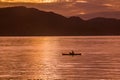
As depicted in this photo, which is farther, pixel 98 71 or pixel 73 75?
pixel 98 71

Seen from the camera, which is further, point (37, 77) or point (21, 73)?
point (21, 73)

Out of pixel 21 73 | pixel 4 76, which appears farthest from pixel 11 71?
pixel 4 76

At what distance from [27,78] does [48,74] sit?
27.8ft

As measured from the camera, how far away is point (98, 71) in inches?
3841

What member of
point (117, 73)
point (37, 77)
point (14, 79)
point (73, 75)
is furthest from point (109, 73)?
point (14, 79)

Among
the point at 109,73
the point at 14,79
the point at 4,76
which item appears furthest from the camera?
the point at 109,73

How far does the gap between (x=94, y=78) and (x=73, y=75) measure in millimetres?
7147

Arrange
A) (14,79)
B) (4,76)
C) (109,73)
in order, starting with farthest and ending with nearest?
(109,73)
(4,76)
(14,79)

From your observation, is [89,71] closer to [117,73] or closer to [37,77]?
[117,73]

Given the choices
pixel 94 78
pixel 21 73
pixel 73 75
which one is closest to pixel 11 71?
pixel 21 73

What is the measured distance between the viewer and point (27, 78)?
8450cm

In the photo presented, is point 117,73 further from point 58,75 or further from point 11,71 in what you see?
point 11,71

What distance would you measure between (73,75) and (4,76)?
48.7 ft

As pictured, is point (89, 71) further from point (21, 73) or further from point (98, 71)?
point (21, 73)
